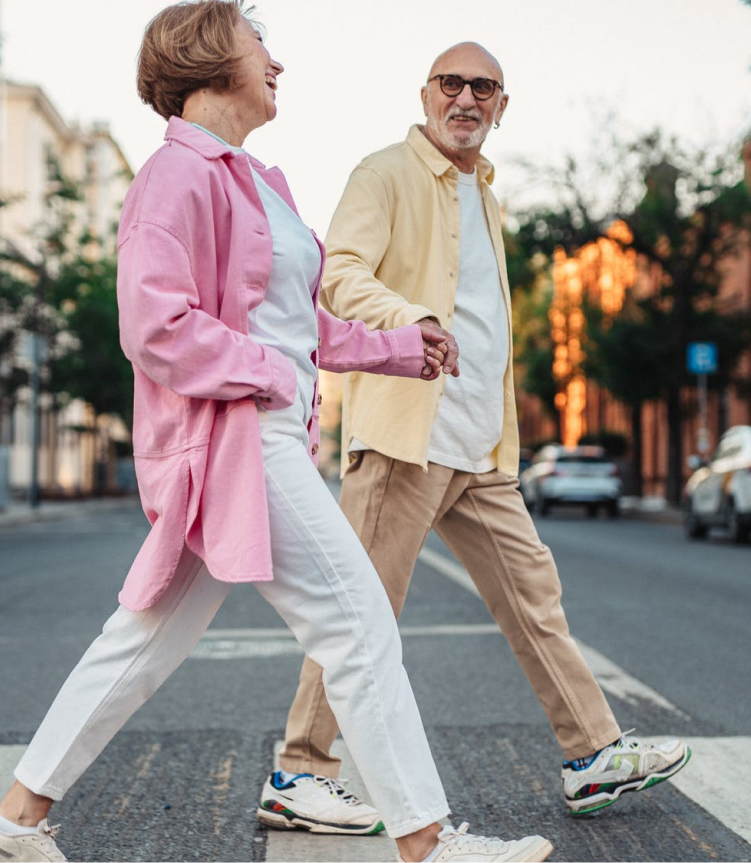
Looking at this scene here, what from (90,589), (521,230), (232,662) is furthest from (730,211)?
(232,662)

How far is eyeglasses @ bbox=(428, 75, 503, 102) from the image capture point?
371 cm

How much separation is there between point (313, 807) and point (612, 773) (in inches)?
31.2

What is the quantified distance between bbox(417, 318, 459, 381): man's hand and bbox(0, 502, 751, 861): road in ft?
3.88

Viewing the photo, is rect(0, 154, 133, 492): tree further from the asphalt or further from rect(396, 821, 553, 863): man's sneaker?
rect(396, 821, 553, 863): man's sneaker

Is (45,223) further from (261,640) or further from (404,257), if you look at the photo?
(404,257)

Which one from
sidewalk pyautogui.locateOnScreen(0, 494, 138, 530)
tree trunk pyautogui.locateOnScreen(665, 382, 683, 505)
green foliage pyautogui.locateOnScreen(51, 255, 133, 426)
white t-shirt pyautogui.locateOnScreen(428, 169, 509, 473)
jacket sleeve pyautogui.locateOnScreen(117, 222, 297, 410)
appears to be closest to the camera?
jacket sleeve pyautogui.locateOnScreen(117, 222, 297, 410)

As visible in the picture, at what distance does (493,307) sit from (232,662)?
3.37 metres

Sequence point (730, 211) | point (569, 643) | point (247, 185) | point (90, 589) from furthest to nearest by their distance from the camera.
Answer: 1. point (730, 211)
2. point (90, 589)
3. point (569, 643)
4. point (247, 185)

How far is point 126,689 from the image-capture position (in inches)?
108

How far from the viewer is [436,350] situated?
120 inches

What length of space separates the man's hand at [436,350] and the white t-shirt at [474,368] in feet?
1.67

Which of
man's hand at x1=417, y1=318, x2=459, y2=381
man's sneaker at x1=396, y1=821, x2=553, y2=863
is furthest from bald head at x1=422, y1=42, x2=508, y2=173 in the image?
man's sneaker at x1=396, y1=821, x2=553, y2=863

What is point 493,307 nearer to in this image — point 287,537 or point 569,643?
point 569,643

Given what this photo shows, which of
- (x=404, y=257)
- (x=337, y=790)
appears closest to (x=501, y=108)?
(x=404, y=257)
